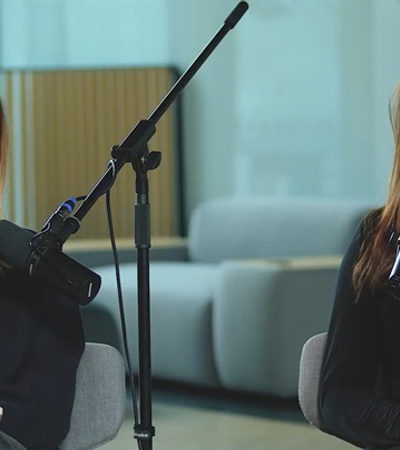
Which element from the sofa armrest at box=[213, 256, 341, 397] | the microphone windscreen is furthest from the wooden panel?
the microphone windscreen

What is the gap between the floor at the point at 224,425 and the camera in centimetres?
371

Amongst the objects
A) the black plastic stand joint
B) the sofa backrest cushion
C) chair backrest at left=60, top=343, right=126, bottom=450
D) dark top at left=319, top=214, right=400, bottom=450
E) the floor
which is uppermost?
dark top at left=319, top=214, right=400, bottom=450

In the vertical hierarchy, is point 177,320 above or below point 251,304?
below

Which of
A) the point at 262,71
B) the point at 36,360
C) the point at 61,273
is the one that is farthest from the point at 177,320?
the point at 61,273

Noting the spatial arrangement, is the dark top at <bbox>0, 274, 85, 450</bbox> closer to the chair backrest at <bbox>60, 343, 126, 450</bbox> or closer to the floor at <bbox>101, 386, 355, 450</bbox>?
the chair backrest at <bbox>60, 343, 126, 450</bbox>

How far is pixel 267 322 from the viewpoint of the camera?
4.21 meters

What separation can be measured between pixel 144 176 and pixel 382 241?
40cm

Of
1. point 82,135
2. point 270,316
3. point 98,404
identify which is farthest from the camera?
point 82,135

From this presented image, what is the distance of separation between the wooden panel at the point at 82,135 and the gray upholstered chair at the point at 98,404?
13.2 ft

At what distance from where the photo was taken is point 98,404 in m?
1.92

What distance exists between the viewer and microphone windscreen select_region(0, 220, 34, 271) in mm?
1767

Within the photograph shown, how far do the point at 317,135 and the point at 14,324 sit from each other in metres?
3.72

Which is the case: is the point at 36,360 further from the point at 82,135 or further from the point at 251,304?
the point at 82,135

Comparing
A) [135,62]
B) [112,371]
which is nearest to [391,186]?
[112,371]
